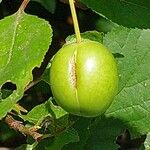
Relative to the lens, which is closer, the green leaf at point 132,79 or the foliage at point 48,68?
the foliage at point 48,68

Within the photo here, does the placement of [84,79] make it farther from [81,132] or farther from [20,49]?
[81,132]

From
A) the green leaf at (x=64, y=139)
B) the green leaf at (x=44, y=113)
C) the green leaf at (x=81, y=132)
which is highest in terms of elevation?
the green leaf at (x=44, y=113)

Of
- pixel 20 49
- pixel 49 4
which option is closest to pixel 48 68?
pixel 20 49

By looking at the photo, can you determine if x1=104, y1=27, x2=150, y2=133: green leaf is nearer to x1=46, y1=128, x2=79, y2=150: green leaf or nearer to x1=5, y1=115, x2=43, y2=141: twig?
x1=46, y1=128, x2=79, y2=150: green leaf

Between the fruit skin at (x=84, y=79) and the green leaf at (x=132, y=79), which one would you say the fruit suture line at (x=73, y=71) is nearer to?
the fruit skin at (x=84, y=79)

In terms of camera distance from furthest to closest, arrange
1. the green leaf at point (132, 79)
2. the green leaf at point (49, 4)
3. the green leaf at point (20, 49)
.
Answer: the green leaf at point (49, 4) → the green leaf at point (132, 79) → the green leaf at point (20, 49)

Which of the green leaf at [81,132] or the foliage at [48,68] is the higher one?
the foliage at [48,68]

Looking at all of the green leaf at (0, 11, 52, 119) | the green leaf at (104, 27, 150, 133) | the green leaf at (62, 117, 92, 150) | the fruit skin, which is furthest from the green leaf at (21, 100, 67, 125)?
the fruit skin

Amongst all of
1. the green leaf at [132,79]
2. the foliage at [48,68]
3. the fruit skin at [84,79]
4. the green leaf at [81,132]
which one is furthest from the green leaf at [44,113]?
the fruit skin at [84,79]
